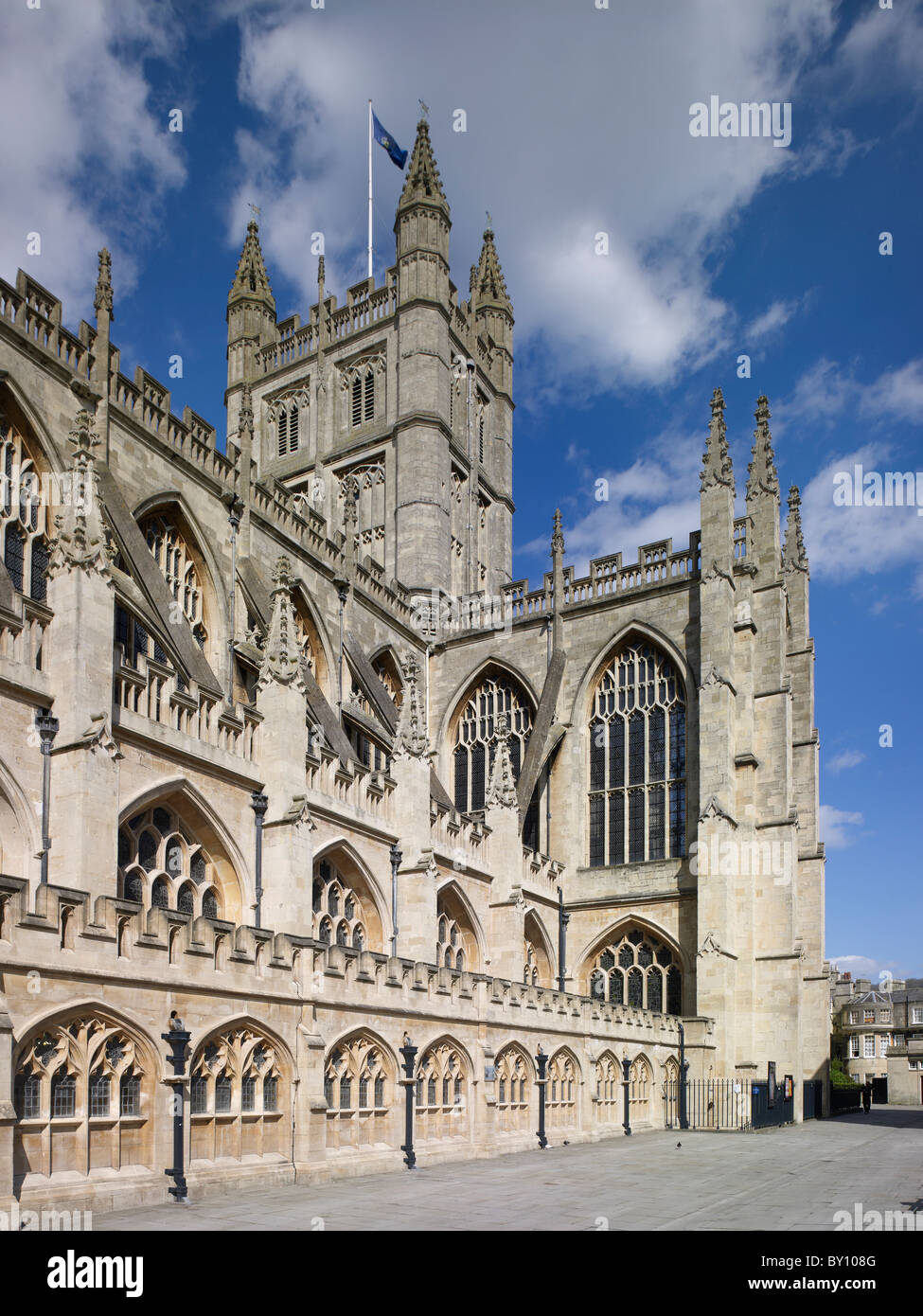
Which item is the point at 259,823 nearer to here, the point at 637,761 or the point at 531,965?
the point at 531,965

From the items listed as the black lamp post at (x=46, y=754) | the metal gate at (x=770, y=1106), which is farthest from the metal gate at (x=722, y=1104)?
the black lamp post at (x=46, y=754)

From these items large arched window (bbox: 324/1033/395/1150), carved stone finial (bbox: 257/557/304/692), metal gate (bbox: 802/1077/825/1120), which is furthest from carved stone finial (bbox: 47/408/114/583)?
metal gate (bbox: 802/1077/825/1120)

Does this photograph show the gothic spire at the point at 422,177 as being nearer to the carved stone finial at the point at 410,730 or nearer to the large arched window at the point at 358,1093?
the carved stone finial at the point at 410,730

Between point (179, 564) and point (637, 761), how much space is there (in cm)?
1489

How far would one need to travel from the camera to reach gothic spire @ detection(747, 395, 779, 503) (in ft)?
116

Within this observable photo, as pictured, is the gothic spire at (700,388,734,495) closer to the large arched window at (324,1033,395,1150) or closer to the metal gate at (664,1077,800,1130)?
the metal gate at (664,1077,800,1130)

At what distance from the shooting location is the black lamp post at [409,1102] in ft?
55.9

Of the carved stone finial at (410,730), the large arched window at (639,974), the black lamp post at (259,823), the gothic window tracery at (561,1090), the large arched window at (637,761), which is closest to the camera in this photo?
the black lamp post at (259,823)

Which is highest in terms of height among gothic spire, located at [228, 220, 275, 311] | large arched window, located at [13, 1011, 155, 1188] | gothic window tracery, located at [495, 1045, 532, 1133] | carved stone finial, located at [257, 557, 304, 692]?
gothic spire, located at [228, 220, 275, 311]

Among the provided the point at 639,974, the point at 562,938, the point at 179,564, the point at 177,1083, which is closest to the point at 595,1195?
the point at 177,1083

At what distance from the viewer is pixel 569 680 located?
35094mm

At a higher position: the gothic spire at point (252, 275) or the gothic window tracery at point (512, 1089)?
the gothic spire at point (252, 275)

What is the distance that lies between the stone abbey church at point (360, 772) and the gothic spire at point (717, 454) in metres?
0.12

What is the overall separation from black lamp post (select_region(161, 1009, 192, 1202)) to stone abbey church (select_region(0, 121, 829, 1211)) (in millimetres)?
110
